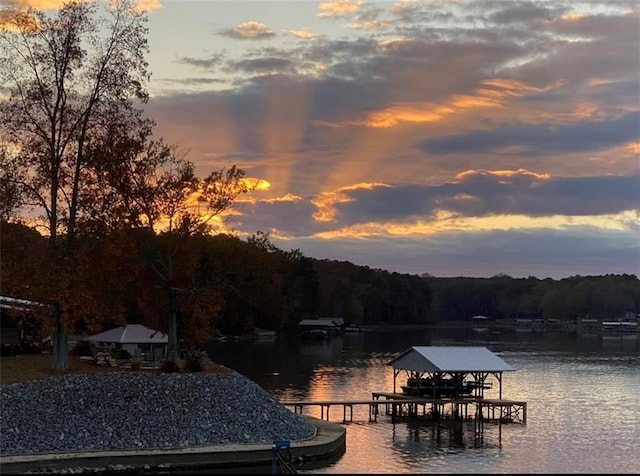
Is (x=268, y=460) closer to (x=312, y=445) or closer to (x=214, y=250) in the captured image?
(x=312, y=445)

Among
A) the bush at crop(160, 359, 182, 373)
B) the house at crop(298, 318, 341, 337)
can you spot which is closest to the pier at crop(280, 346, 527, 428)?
the bush at crop(160, 359, 182, 373)

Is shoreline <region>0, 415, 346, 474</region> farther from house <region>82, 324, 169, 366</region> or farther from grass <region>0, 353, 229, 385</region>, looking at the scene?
house <region>82, 324, 169, 366</region>

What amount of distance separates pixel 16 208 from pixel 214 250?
69.2 meters

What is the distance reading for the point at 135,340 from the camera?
53031 millimetres

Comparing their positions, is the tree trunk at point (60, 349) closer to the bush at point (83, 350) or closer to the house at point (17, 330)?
the house at point (17, 330)

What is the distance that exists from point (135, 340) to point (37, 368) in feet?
54.9

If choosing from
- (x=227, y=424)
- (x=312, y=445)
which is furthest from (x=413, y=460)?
(x=227, y=424)

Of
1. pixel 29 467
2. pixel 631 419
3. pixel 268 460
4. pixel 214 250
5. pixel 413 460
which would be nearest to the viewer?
pixel 29 467

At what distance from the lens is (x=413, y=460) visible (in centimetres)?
3456

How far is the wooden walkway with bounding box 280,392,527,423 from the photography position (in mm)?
45969

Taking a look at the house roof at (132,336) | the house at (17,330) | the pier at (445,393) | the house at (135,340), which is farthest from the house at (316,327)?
the house at (17,330)

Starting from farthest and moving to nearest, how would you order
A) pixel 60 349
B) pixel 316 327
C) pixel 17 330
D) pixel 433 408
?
pixel 316 327 → pixel 433 408 → pixel 17 330 → pixel 60 349

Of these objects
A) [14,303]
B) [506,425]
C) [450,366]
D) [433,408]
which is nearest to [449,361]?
[450,366]

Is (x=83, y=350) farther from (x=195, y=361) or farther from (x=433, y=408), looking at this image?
(x=433, y=408)
